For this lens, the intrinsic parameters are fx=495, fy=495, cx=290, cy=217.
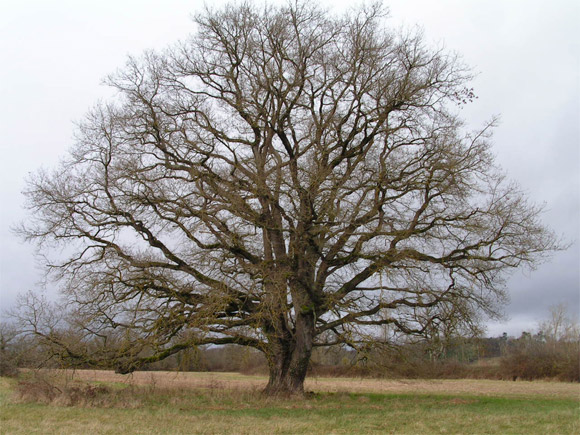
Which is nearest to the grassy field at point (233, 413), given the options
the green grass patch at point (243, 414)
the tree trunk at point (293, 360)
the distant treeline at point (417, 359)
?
the green grass patch at point (243, 414)

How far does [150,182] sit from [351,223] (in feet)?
22.7

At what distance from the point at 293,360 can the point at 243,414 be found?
3949 millimetres

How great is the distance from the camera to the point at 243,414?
515 inches

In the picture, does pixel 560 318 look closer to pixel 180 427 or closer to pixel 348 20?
pixel 348 20

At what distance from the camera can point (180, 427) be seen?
10.7 metres

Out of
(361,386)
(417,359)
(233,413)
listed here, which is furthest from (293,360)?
(361,386)

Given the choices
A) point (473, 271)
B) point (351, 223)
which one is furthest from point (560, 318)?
point (351, 223)

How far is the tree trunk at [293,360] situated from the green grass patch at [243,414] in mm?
707

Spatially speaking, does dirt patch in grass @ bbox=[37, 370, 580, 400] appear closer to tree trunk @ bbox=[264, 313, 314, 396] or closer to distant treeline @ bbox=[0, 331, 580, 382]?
distant treeline @ bbox=[0, 331, 580, 382]

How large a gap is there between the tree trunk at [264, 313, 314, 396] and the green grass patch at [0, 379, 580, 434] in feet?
Result: 2.32

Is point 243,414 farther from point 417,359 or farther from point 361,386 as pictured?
point 361,386

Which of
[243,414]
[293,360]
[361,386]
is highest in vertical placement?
[293,360]

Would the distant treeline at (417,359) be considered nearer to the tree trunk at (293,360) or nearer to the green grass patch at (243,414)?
the tree trunk at (293,360)

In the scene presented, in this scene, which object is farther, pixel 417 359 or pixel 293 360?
pixel 293 360
